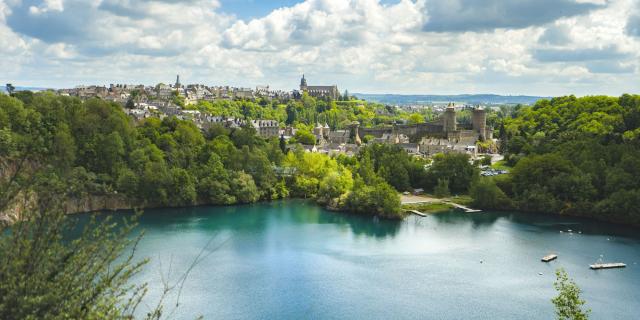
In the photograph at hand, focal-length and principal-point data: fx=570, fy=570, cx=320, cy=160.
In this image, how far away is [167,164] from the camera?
34156 mm

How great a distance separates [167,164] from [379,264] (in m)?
17.3

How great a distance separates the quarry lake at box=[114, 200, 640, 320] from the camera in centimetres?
1703

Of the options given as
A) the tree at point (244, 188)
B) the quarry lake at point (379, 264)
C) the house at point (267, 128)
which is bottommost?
the quarry lake at point (379, 264)

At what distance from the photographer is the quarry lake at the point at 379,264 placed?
17.0 meters

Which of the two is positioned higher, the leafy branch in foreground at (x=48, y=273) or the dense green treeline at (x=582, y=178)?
the leafy branch in foreground at (x=48, y=273)

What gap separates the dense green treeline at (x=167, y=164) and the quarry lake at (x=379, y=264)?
5.20ft

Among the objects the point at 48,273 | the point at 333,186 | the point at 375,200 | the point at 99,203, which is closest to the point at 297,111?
the point at 333,186

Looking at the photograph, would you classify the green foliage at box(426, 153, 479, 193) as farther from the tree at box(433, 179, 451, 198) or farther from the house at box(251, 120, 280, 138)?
the house at box(251, 120, 280, 138)

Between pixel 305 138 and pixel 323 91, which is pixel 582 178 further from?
pixel 323 91

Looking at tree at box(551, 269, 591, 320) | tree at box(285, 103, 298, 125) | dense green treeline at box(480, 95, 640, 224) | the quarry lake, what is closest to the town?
tree at box(285, 103, 298, 125)

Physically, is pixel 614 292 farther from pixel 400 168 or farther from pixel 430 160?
pixel 430 160

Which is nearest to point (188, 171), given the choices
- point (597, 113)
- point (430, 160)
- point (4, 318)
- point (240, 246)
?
point (240, 246)

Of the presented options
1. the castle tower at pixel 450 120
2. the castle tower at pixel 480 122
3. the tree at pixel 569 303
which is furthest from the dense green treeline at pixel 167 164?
the castle tower at pixel 480 122

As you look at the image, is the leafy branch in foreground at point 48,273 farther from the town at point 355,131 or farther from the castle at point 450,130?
the castle at point 450,130
